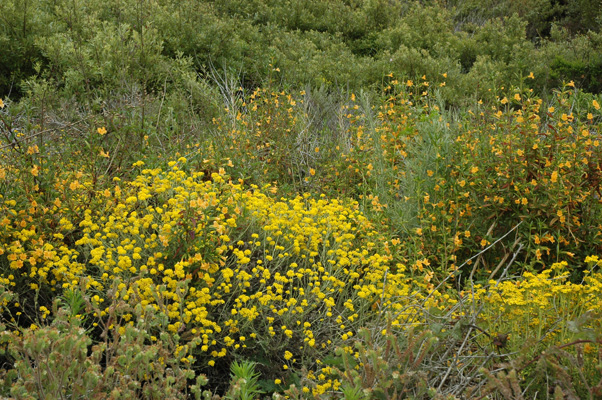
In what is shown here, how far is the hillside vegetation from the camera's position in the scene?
220 cm

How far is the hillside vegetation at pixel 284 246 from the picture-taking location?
220 centimetres

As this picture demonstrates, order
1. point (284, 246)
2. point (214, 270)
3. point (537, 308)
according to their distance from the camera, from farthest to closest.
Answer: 1. point (284, 246)
2. point (214, 270)
3. point (537, 308)

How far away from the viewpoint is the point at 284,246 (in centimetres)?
334

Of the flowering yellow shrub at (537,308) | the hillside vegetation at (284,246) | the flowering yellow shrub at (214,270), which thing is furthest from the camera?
the flowering yellow shrub at (214,270)

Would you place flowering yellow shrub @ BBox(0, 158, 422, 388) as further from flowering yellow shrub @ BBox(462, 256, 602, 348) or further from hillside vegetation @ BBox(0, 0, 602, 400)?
flowering yellow shrub @ BBox(462, 256, 602, 348)

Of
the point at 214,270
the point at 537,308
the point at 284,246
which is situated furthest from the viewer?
the point at 284,246

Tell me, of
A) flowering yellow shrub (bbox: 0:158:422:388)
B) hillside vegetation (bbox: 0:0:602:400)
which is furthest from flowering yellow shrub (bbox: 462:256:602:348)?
flowering yellow shrub (bbox: 0:158:422:388)

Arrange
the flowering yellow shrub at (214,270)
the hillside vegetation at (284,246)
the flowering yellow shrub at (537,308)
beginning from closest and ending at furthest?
1. the hillside vegetation at (284,246)
2. the flowering yellow shrub at (537,308)
3. the flowering yellow shrub at (214,270)

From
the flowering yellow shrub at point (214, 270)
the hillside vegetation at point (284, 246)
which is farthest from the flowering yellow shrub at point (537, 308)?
the flowering yellow shrub at point (214, 270)

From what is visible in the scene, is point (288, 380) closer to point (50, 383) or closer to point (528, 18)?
point (50, 383)

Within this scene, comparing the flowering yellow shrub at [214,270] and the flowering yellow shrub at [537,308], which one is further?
the flowering yellow shrub at [214,270]

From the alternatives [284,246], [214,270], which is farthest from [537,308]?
[214,270]

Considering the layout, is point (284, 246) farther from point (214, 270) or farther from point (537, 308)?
point (537, 308)

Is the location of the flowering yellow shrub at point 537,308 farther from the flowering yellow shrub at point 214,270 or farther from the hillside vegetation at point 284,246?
the flowering yellow shrub at point 214,270
